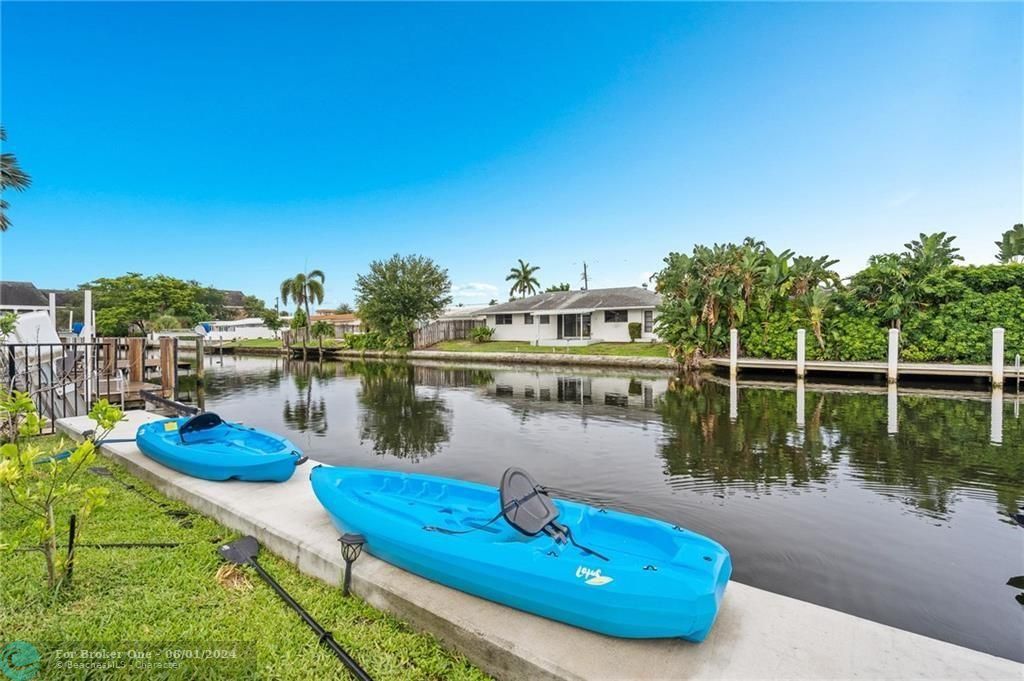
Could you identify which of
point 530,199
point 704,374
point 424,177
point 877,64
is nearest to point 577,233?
point 530,199

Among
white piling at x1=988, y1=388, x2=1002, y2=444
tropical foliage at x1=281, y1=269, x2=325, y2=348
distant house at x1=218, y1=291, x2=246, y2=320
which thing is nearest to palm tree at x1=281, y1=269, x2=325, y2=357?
tropical foliage at x1=281, y1=269, x2=325, y2=348

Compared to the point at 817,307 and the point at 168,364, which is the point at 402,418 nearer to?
the point at 168,364

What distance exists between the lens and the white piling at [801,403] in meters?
11.9

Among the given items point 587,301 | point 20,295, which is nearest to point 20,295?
point 20,295

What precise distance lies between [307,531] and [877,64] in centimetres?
1652

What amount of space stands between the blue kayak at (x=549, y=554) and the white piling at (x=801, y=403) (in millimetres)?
10033

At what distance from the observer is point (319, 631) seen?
290cm

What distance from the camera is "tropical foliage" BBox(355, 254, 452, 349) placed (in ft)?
116

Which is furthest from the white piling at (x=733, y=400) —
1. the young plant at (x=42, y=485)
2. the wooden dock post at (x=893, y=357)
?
the young plant at (x=42, y=485)

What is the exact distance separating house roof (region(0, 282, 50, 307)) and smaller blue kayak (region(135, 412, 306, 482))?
149ft

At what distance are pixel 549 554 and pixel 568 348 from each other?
1127 inches

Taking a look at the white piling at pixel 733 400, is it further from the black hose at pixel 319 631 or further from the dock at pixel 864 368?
the black hose at pixel 319 631

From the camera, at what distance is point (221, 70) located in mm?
17516

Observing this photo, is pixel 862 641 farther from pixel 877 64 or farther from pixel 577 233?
pixel 577 233
